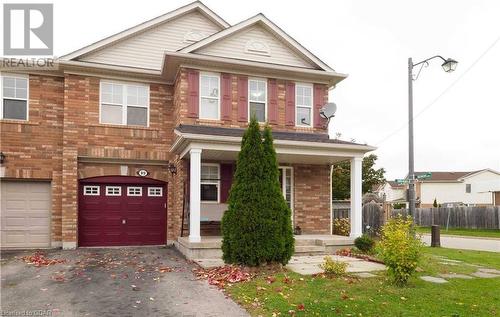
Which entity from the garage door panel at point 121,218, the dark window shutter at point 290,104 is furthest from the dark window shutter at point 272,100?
the garage door panel at point 121,218

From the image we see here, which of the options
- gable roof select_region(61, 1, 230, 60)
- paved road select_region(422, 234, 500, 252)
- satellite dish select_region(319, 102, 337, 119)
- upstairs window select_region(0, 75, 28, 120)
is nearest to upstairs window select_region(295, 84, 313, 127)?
satellite dish select_region(319, 102, 337, 119)

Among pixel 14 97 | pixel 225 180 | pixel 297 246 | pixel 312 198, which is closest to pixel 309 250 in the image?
pixel 297 246

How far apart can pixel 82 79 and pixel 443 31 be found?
11857 mm

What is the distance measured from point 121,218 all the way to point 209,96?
4893 mm

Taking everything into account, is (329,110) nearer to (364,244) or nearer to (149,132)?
(364,244)

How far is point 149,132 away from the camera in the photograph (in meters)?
14.2

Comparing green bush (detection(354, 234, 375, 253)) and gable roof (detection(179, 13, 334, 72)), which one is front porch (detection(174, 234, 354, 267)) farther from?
gable roof (detection(179, 13, 334, 72))

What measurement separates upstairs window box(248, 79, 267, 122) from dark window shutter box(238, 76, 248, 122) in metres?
0.17

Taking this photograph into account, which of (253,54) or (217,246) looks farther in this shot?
(253,54)

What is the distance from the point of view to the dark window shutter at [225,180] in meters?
13.9

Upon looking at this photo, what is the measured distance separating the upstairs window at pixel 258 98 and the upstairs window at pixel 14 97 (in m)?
7.07

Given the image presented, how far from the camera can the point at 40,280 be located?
8461mm

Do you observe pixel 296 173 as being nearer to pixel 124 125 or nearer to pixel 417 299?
pixel 124 125

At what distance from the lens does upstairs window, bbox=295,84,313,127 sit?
14.6 meters
